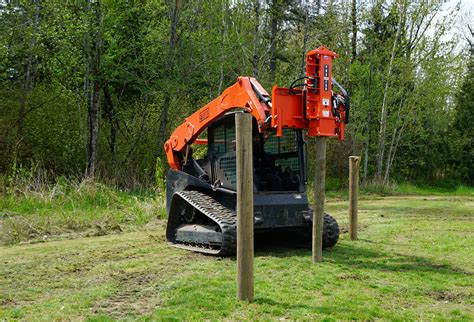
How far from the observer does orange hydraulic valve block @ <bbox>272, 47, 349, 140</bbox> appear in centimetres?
751

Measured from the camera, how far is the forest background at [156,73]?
61.2 ft

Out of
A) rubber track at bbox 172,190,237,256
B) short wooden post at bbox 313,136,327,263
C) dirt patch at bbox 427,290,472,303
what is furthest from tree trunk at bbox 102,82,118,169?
dirt patch at bbox 427,290,472,303

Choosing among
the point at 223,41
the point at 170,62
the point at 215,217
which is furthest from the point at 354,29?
the point at 215,217

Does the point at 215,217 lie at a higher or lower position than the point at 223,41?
lower

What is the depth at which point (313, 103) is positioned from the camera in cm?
761

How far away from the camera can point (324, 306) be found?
17.9ft

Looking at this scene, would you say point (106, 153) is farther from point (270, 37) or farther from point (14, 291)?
point (14, 291)

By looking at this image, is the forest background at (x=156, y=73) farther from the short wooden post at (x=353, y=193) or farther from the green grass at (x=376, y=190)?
the short wooden post at (x=353, y=193)

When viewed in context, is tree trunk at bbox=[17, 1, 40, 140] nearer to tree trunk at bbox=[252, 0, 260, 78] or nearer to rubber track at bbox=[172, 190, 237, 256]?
tree trunk at bbox=[252, 0, 260, 78]

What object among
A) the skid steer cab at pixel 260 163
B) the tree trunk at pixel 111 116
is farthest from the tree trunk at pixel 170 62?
the skid steer cab at pixel 260 163

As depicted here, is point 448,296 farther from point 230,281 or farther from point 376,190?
point 376,190

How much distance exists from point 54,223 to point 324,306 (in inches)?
286

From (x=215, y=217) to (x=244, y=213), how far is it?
273 centimetres

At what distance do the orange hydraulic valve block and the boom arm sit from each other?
1.14 ft
